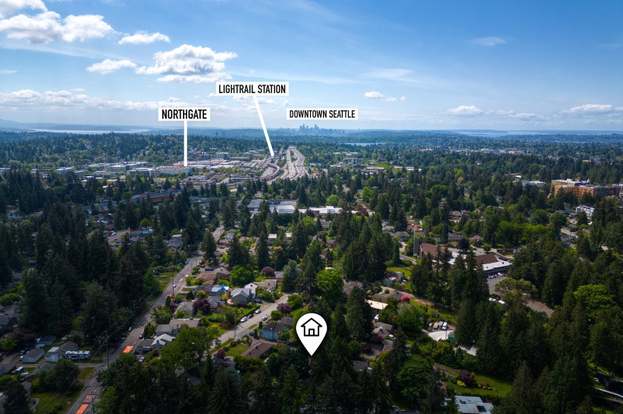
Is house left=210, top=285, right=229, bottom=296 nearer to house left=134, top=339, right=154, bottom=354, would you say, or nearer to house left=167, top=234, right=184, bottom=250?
house left=134, top=339, right=154, bottom=354

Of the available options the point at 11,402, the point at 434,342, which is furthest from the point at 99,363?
the point at 434,342

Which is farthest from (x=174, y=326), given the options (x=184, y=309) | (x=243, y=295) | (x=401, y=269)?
(x=401, y=269)

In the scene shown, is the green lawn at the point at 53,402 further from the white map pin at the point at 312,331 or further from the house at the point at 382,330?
the house at the point at 382,330

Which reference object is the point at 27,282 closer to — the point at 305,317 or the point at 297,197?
the point at 305,317

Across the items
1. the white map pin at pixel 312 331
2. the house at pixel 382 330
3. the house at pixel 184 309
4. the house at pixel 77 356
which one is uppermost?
the white map pin at pixel 312 331

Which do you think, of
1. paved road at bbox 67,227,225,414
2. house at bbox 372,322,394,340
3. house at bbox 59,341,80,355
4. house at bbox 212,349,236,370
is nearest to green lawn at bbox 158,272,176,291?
paved road at bbox 67,227,225,414

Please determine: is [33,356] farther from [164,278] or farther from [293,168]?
[293,168]

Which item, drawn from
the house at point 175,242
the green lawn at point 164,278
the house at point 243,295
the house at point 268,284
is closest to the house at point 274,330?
the house at point 243,295
